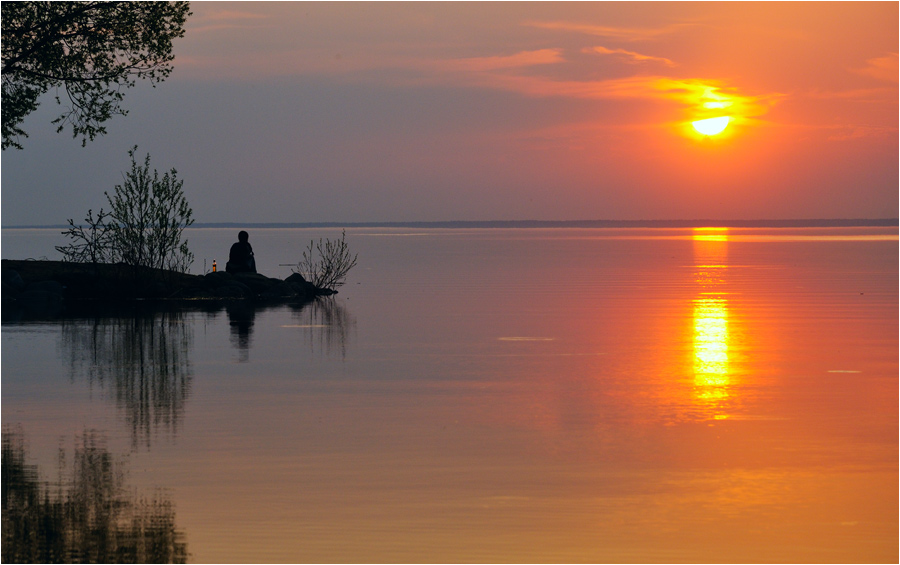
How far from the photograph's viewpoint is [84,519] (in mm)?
9211

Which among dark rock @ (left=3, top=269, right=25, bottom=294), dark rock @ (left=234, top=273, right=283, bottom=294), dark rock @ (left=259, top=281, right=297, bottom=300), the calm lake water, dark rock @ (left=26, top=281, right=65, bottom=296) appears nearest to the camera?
the calm lake water

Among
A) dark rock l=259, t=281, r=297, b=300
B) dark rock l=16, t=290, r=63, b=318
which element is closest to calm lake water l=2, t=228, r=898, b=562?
dark rock l=16, t=290, r=63, b=318

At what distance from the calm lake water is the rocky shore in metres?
8.16

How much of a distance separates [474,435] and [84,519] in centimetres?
464

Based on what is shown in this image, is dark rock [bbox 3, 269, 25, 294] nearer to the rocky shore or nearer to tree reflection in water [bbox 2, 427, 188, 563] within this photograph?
the rocky shore

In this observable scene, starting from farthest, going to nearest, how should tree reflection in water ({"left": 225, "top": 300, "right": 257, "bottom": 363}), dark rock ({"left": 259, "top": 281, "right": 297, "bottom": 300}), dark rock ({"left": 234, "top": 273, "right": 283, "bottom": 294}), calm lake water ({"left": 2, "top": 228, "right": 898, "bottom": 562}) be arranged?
1. dark rock ({"left": 234, "top": 273, "right": 283, "bottom": 294})
2. dark rock ({"left": 259, "top": 281, "right": 297, "bottom": 300})
3. tree reflection in water ({"left": 225, "top": 300, "right": 257, "bottom": 363})
4. calm lake water ({"left": 2, "top": 228, "right": 898, "bottom": 562})

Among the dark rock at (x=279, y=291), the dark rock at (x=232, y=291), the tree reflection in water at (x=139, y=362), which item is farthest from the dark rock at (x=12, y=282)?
the dark rock at (x=279, y=291)

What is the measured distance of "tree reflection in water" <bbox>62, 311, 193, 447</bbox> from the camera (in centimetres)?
1387

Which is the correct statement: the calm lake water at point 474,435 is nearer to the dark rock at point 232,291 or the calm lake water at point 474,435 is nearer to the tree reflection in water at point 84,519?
the tree reflection in water at point 84,519

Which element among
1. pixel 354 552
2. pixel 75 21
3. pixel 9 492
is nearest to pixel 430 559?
pixel 354 552

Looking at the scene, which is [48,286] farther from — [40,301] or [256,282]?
[256,282]

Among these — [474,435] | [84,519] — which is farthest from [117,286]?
[84,519]

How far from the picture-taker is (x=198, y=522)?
29.9 ft

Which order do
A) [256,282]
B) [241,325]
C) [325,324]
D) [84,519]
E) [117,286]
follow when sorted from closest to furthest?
[84,519]
[241,325]
[325,324]
[117,286]
[256,282]
